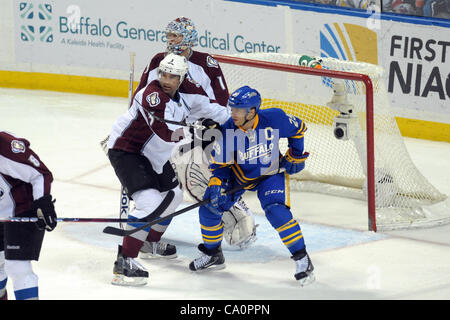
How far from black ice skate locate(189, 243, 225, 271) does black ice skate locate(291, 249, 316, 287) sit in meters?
0.47

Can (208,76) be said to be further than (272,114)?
Yes

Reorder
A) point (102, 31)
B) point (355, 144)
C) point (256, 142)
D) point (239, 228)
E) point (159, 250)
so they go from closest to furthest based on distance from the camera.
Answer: point (256, 142)
point (159, 250)
point (239, 228)
point (355, 144)
point (102, 31)

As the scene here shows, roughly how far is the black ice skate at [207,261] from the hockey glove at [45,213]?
1365mm

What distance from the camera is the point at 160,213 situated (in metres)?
4.74

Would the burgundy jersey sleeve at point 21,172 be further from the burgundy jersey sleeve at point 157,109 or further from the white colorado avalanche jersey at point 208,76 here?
the white colorado avalanche jersey at point 208,76

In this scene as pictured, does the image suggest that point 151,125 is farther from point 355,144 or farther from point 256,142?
point 355,144

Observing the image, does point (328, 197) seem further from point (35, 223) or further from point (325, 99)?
point (35, 223)

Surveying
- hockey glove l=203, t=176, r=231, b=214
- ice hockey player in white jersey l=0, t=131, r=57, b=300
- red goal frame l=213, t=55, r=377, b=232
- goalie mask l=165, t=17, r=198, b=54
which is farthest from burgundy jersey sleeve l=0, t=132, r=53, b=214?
red goal frame l=213, t=55, r=377, b=232

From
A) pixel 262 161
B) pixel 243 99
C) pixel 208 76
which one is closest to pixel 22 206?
pixel 243 99

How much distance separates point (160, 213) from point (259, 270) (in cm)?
64

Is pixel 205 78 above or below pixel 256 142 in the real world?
above

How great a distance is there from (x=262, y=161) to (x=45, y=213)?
136 centimetres

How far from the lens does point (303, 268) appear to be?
465 cm

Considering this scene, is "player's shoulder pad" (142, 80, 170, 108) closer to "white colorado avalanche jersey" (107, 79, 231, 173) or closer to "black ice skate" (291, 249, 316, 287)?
"white colorado avalanche jersey" (107, 79, 231, 173)
